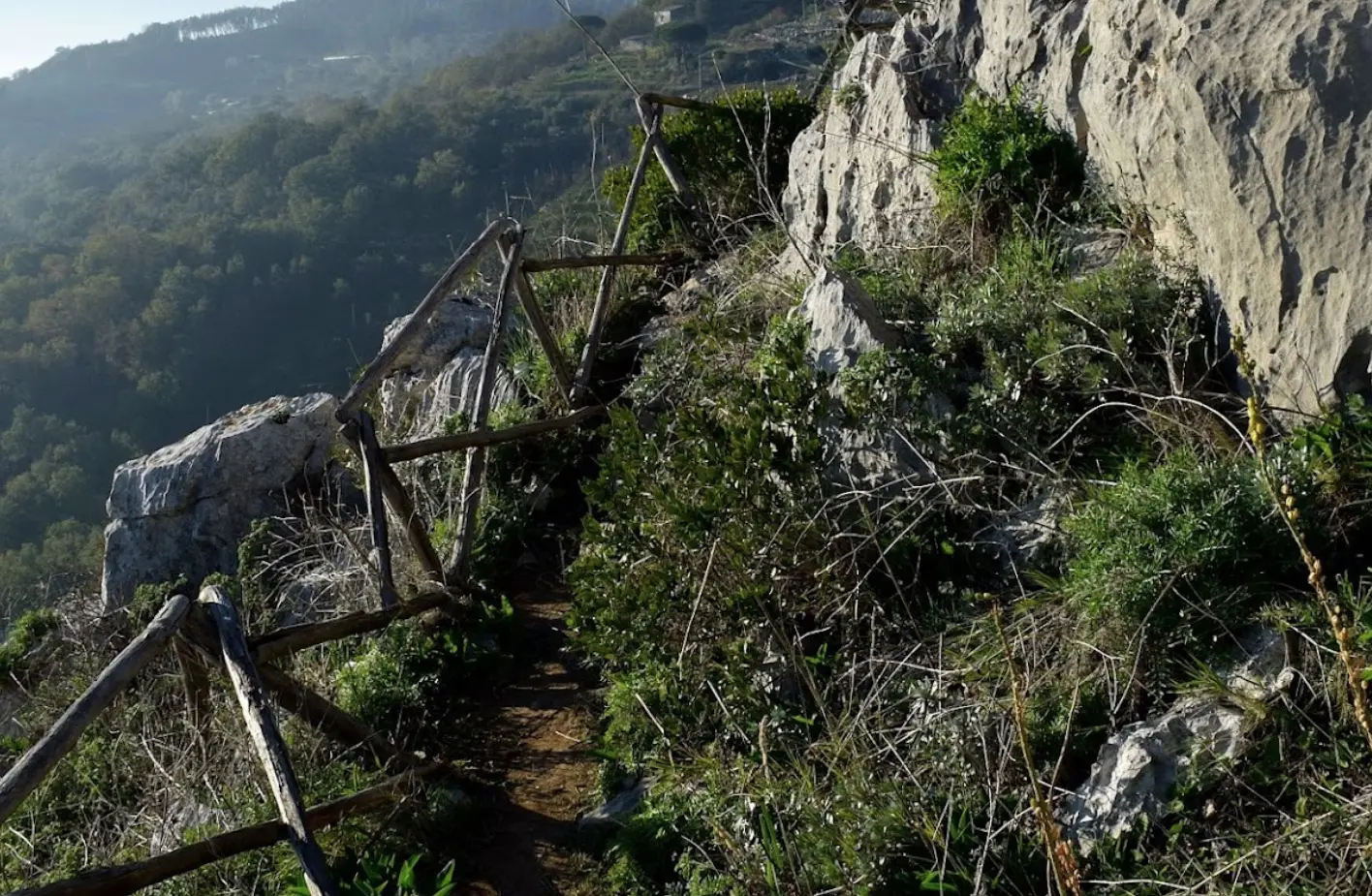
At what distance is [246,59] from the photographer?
126000 mm

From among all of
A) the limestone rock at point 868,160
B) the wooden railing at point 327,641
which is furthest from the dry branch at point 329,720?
the limestone rock at point 868,160

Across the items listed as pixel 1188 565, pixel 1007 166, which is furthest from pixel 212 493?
pixel 1188 565

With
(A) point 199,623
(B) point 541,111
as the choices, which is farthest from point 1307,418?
(B) point 541,111

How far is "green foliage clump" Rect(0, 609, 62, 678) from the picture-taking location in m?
7.32

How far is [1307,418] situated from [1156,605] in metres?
0.97

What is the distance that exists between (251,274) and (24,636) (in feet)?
124

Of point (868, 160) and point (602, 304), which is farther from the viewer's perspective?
point (602, 304)

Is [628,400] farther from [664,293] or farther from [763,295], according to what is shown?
[664,293]

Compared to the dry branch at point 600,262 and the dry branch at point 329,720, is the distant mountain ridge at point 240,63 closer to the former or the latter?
the dry branch at point 600,262

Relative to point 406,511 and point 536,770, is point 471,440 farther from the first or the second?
point 536,770

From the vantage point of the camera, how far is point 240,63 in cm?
12544

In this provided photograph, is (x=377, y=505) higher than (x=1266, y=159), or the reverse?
(x=1266, y=159)

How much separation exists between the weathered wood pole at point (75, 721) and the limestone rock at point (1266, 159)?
3646 millimetres

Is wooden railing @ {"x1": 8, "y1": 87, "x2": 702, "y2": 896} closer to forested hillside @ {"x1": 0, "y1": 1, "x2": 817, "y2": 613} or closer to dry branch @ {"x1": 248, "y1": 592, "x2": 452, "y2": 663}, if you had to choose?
dry branch @ {"x1": 248, "y1": 592, "x2": 452, "y2": 663}
